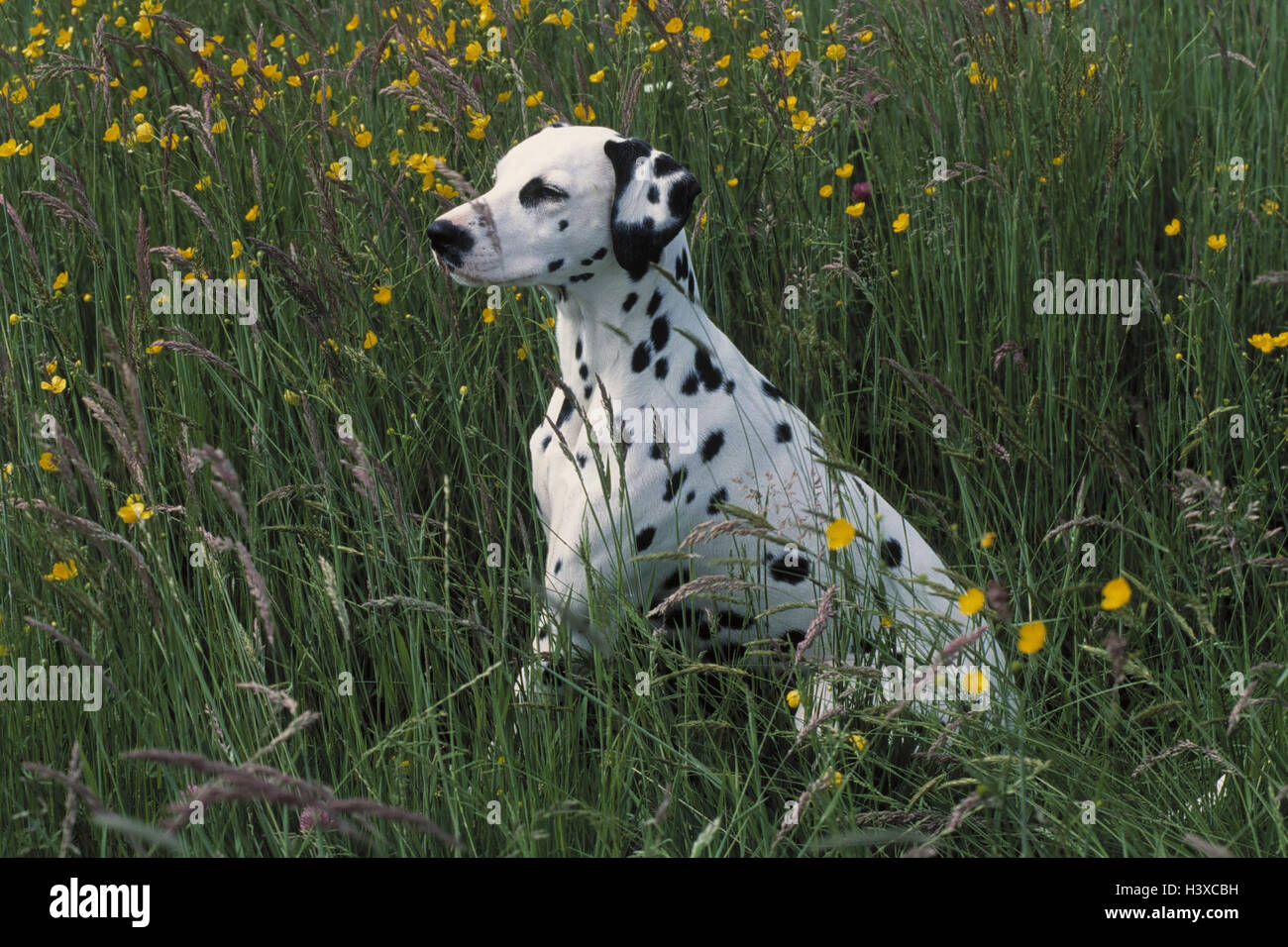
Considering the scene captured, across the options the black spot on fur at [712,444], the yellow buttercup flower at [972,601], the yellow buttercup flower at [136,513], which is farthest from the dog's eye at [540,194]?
the yellow buttercup flower at [972,601]

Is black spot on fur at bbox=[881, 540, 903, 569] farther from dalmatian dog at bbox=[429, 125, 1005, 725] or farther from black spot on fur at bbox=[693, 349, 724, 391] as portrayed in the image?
black spot on fur at bbox=[693, 349, 724, 391]

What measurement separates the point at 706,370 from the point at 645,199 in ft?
1.52

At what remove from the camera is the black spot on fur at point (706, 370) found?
3.07 m

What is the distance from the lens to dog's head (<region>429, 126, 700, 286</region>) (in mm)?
2863

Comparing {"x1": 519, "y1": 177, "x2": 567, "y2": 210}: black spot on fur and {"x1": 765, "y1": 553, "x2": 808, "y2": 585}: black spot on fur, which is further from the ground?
{"x1": 519, "y1": 177, "x2": 567, "y2": 210}: black spot on fur

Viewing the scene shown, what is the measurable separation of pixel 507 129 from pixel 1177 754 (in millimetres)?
2839

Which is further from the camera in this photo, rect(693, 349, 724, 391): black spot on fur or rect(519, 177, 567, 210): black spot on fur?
rect(693, 349, 724, 391): black spot on fur

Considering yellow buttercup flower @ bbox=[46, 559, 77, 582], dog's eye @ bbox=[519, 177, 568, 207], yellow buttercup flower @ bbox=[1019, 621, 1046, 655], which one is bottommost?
yellow buttercup flower @ bbox=[46, 559, 77, 582]

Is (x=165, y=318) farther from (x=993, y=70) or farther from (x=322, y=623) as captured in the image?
(x=993, y=70)

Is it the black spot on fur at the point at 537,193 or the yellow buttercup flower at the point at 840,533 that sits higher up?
the black spot on fur at the point at 537,193

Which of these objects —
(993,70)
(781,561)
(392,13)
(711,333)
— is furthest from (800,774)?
(392,13)

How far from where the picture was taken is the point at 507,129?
411 centimetres

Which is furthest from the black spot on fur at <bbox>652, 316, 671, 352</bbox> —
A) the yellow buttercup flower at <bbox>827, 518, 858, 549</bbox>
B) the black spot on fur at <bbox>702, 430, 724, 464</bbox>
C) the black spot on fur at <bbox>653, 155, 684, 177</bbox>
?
the yellow buttercup flower at <bbox>827, 518, 858, 549</bbox>

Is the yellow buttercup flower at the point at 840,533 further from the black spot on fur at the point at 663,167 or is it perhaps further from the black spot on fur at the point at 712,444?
the black spot on fur at the point at 663,167
